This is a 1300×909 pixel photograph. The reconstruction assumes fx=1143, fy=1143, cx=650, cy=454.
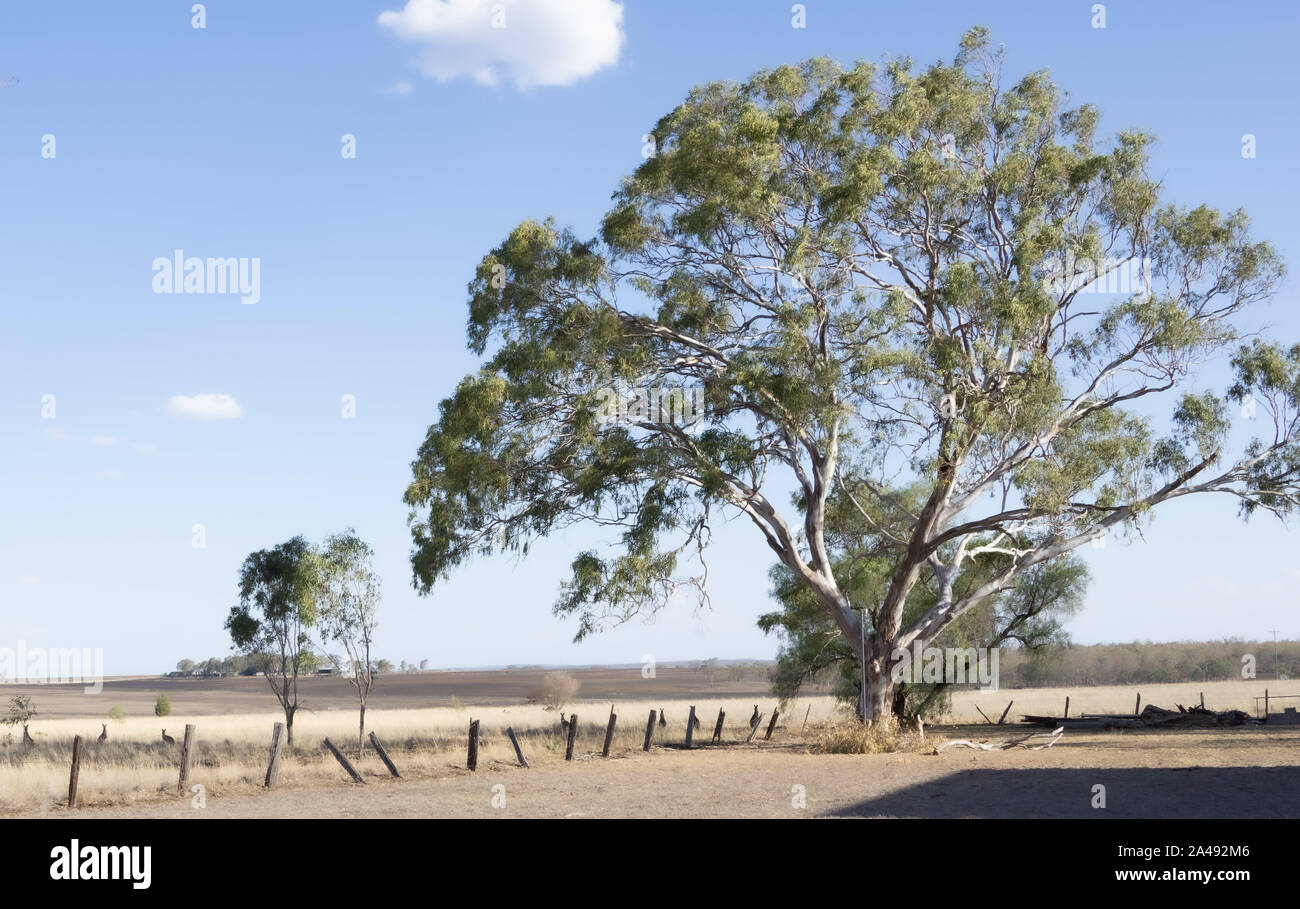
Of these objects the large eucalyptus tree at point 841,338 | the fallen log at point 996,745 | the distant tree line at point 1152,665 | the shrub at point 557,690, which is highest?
the large eucalyptus tree at point 841,338

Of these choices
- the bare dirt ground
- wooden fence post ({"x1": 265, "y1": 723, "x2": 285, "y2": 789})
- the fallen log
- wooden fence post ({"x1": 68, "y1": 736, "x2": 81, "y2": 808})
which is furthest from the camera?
the fallen log

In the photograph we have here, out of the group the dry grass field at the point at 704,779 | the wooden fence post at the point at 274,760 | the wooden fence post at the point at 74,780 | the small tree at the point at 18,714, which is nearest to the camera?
the dry grass field at the point at 704,779

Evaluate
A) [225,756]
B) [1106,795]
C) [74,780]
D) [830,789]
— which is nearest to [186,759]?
[74,780]

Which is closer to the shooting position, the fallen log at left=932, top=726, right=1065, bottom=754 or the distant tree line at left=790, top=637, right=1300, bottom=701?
the fallen log at left=932, top=726, right=1065, bottom=754

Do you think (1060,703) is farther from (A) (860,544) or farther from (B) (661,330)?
(B) (661,330)

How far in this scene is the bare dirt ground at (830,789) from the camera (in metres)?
16.3

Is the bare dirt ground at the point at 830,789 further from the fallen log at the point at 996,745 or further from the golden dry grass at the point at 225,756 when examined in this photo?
the golden dry grass at the point at 225,756

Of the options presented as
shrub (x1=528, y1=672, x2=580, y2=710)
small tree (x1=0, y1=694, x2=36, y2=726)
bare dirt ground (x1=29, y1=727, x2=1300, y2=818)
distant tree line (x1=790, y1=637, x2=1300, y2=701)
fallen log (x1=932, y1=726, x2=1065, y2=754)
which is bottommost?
distant tree line (x1=790, y1=637, x2=1300, y2=701)

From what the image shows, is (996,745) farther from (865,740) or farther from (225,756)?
(225,756)

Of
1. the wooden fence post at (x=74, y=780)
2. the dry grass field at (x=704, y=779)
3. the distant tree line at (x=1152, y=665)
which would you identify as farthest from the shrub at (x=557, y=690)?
the wooden fence post at (x=74, y=780)

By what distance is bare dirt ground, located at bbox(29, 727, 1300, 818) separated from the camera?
1628 cm

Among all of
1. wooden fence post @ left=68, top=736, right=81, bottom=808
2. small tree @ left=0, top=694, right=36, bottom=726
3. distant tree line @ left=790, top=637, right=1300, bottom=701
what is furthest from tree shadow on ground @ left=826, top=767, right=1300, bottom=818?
distant tree line @ left=790, top=637, right=1300, bottom=701

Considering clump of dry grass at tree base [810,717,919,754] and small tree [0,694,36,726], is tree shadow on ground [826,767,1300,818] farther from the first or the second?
small tree [0,694,36,726]
